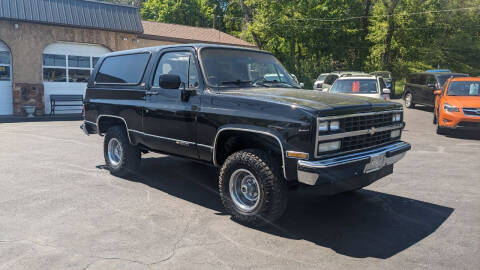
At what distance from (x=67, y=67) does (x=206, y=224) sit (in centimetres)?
1658

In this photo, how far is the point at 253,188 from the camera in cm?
477

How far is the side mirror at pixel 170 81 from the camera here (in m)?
5.13

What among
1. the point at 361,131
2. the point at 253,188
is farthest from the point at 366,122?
the point at 253,188

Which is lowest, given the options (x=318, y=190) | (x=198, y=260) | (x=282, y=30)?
(x=198, y=260)

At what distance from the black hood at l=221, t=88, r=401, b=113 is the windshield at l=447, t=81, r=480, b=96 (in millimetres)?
8661

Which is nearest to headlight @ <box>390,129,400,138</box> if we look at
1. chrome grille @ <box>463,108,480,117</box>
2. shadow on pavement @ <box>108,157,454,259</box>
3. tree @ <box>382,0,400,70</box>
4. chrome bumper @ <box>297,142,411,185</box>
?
chrome bumper @ <box>297,142,411,185</box>

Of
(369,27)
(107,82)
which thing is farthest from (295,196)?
(369,27)

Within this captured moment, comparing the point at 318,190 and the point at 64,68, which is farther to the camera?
the point at 64,68

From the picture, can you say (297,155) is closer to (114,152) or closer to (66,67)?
(114,152)

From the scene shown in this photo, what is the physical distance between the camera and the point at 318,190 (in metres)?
4.30

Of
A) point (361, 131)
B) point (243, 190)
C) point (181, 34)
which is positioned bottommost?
point (243, 190)

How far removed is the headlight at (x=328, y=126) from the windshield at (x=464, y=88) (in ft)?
33.0

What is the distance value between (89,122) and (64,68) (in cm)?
1287

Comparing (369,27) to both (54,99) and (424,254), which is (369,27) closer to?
(54,99)
